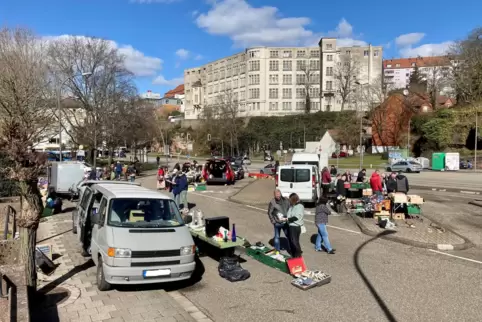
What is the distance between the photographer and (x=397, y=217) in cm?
1595

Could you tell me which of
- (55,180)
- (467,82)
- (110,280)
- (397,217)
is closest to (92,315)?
(110,280)

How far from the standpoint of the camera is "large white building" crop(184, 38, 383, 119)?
9944 centimetres

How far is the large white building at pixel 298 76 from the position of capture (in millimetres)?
99438

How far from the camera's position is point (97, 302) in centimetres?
734

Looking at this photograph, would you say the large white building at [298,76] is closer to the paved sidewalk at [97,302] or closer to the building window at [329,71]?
the building window at [329,71]

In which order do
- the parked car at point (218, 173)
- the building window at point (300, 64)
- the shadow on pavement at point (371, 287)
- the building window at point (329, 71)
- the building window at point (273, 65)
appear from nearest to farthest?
the shadow on pavement at point (371, 287), the parked car at point (218, 173), the building window at point (329, 71), the building window at point (300, 64), the building window at point (273, 65)

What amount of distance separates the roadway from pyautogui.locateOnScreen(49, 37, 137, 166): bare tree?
37.3 m

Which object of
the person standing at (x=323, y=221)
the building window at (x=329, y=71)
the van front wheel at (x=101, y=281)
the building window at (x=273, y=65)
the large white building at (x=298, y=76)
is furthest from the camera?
the building window at (x=273, y=65)

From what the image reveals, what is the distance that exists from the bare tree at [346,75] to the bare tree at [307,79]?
5.45 meters

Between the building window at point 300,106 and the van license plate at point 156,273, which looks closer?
the van license plate at point 156,273

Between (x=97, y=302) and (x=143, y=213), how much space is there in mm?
2036

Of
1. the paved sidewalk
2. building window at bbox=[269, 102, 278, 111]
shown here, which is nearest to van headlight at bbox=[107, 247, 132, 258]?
the paved sidewalk

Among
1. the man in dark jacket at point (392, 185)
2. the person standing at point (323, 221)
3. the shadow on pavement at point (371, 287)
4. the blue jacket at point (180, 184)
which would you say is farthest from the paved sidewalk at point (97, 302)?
the man in dark jacket at point (392, 185)

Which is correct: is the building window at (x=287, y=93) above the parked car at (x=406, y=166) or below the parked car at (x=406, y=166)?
above
